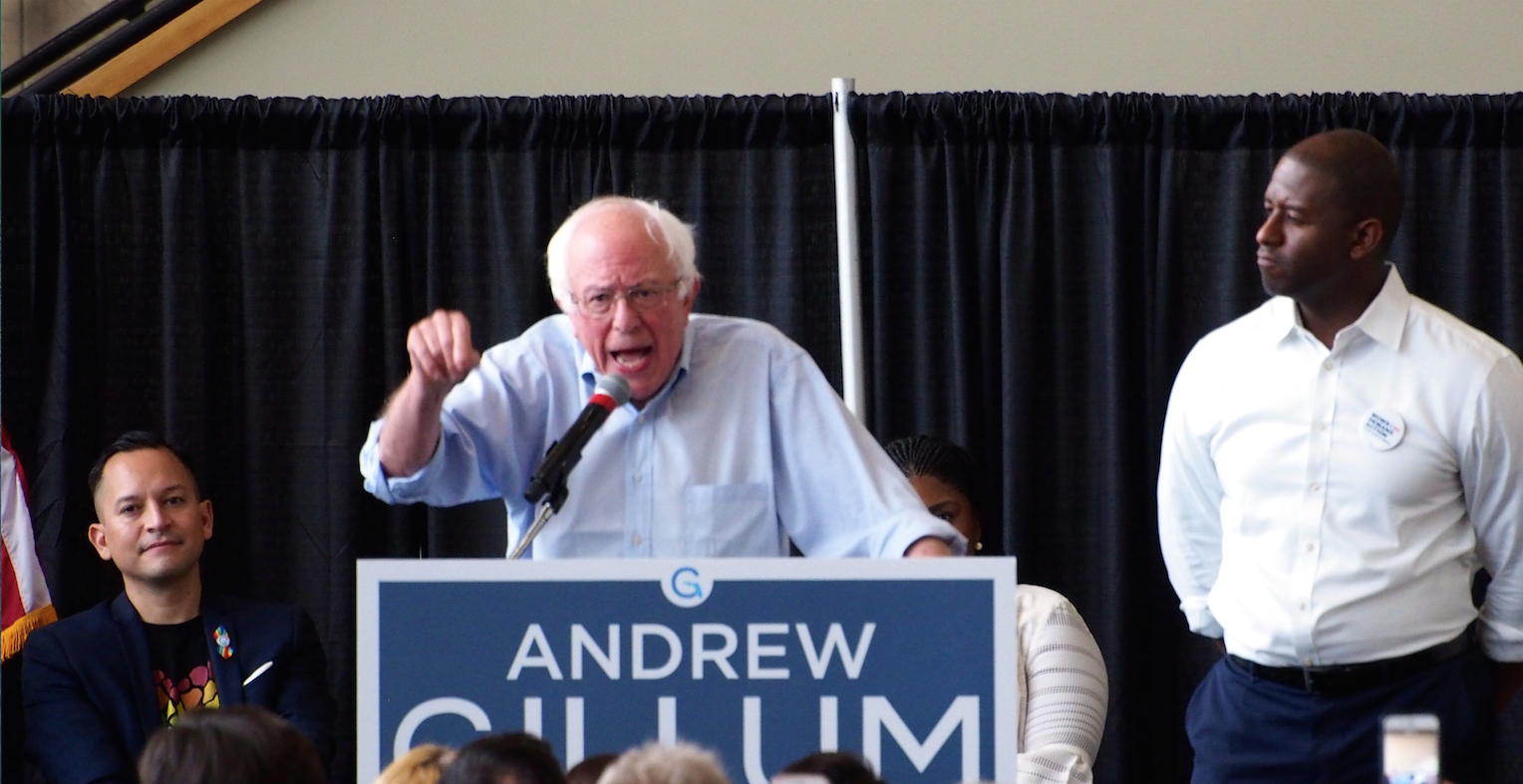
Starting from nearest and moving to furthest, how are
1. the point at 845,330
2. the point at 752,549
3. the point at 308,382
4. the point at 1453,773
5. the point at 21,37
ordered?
the point at 752,549
the point at 1453,773
the point at 845,330
the point at 308,382
the point at 21,37

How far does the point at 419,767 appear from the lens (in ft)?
4.90

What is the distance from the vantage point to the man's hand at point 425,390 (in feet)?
5.62

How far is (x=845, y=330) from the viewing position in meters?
3.54

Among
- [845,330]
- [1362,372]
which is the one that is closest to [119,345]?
[845,330]

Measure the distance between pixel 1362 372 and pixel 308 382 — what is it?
238cm

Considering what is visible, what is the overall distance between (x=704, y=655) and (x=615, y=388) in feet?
1.18

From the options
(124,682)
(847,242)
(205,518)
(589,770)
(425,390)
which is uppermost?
(847,242)

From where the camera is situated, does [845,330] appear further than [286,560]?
No

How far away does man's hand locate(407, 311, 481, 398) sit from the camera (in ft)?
5.58

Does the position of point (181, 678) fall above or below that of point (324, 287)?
below

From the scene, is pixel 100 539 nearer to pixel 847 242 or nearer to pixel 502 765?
pixel 847 242

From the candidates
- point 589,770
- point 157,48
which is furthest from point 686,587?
point 157,48

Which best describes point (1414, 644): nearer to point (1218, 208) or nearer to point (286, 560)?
point (1218, 208)

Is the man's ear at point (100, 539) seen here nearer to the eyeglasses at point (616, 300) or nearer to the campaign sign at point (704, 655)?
the eyeglasses at point (616, 300)
